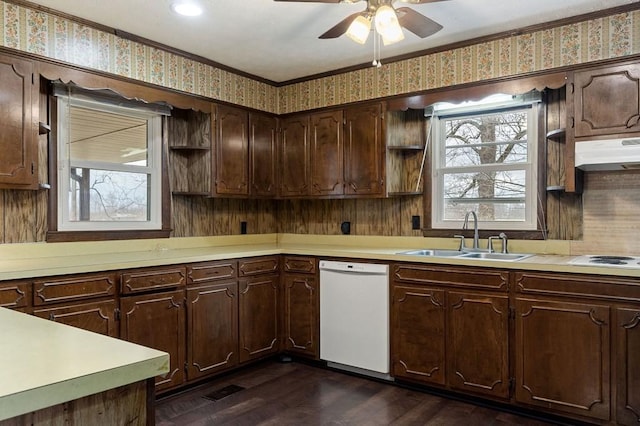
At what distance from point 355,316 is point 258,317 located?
81 centimetres

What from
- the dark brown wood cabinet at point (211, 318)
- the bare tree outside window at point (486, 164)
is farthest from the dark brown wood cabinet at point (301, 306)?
the bare tree outside window at point (486, 164)

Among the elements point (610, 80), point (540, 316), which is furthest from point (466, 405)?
point (610, 80)

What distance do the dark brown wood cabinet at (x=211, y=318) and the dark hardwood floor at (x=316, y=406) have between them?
172mm

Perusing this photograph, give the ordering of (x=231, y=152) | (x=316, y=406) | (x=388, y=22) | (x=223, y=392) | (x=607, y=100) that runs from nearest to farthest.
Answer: (x=388, y=22) < (x=607, y=100) < (x=316, y=406) < (x=223, y=392) < (x=231, y=152)

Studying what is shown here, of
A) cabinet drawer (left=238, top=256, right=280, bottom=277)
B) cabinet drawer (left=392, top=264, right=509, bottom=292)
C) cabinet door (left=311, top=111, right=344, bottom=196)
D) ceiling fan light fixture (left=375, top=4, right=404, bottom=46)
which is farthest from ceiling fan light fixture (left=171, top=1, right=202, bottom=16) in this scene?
cabinet drawer (left=392, top=264, right=509, bottom=292)

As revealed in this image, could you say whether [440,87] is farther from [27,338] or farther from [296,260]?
[27,338]

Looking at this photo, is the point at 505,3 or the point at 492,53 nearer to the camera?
the point at 505,3

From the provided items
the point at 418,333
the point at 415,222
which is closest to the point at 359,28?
the point at 415,222

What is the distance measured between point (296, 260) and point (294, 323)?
0.53 metres

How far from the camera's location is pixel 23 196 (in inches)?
119

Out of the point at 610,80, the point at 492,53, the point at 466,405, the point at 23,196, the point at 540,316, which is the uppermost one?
the point at 492,53

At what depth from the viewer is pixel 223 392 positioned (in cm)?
329

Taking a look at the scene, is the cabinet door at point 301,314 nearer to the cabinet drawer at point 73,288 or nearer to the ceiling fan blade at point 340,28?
the cabinet drawer at point 73,288

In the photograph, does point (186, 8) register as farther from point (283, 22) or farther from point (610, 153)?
point (610, 153)
